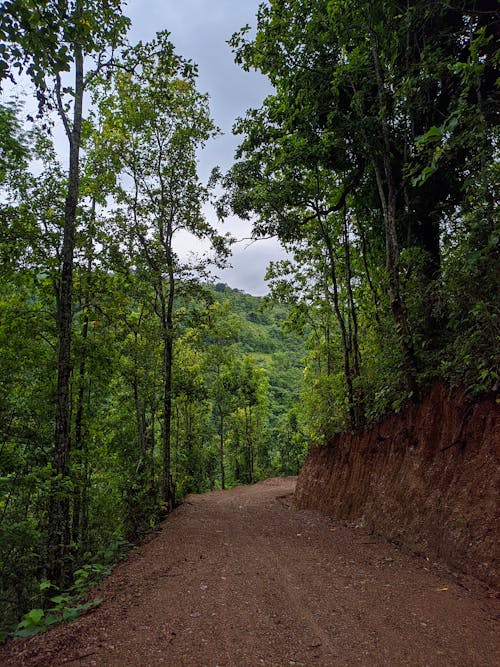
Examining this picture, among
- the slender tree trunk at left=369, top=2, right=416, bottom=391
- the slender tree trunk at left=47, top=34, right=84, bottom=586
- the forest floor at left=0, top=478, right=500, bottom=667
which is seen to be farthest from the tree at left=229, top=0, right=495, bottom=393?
the slender tree trunk at left=47, top=34, right=84, bottom=586

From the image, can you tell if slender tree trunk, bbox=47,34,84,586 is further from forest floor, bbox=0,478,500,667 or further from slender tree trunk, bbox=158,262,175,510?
slender tree trunk, bbox=158,262,175,510

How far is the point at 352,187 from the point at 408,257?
160 inches

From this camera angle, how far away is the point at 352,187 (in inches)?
437

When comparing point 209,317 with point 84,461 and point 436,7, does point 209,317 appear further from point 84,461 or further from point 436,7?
point 436,7

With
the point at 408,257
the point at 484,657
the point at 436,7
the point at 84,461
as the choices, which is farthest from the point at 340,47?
the point at 84,461

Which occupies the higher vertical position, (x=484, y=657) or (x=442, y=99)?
(x=442, y=99)

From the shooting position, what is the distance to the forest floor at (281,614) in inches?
132

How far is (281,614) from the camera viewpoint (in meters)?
4.23

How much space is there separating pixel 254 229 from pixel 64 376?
7.24 m

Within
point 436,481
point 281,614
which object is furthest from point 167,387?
point 281,614

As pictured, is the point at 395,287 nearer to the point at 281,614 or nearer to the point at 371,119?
the point at 371,119

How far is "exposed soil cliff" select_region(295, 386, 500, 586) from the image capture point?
514 centimetres

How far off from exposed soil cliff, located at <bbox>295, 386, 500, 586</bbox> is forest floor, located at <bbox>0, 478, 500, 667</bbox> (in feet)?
1.21

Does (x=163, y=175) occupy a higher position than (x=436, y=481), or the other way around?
(x=163, y=175)
